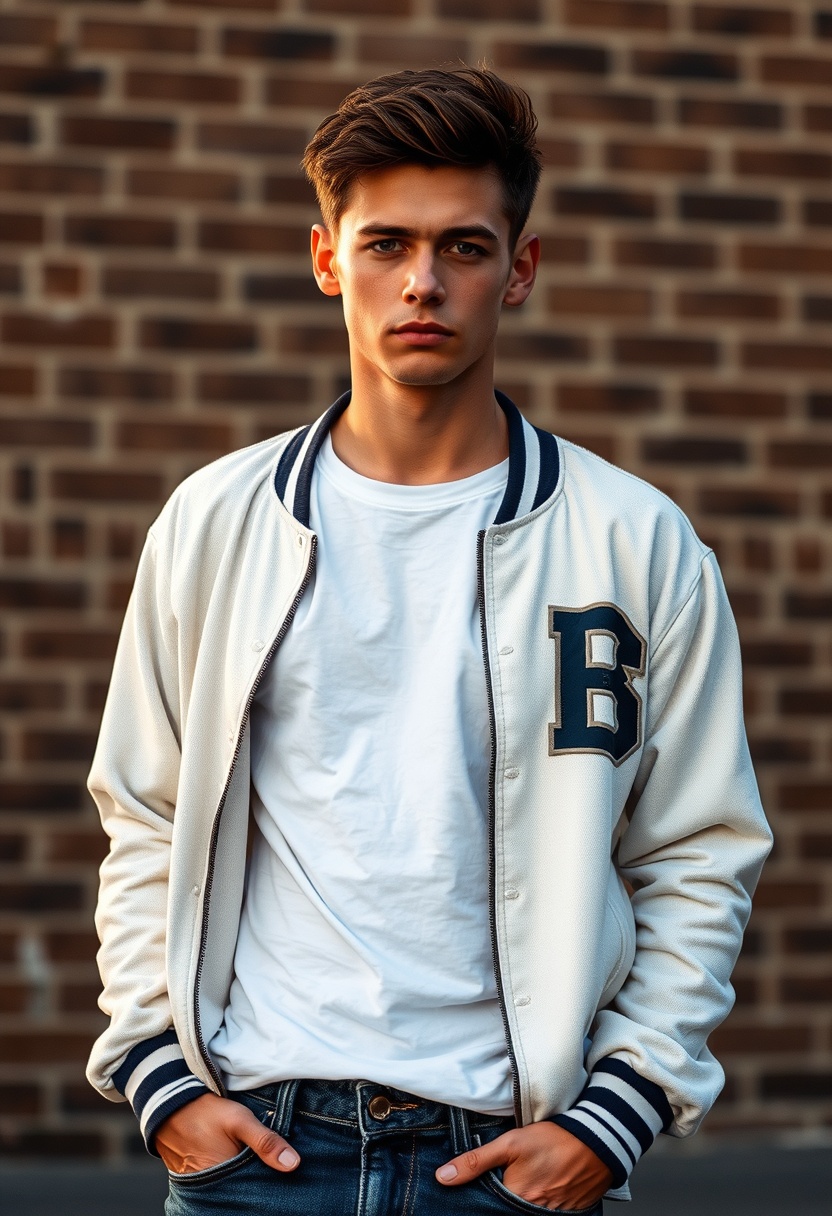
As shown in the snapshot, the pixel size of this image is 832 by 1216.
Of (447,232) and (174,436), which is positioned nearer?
(447,232)

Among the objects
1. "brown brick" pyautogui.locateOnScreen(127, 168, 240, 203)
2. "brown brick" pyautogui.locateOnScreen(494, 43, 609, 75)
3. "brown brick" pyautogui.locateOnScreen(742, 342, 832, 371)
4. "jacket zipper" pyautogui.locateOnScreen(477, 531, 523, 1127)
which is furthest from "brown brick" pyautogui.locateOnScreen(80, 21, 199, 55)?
"jacket zipper" pyautogui.locateOnScreen(477, 531, 523, 1127)

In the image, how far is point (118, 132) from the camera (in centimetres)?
449

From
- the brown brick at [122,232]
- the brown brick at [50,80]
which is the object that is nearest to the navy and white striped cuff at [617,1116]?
the brown brick at [122,232]

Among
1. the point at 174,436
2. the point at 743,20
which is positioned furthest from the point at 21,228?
the point at 743,20

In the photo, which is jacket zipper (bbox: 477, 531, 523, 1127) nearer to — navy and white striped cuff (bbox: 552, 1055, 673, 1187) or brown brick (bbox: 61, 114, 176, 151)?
navy and white striped cuff (bbox: 552, 1055, 673, 1187)

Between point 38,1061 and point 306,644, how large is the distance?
2414mm

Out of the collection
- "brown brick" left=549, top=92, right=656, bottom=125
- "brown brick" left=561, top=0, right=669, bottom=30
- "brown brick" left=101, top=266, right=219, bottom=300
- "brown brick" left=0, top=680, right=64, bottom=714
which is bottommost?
"brown brick" left=0, top=680, right=64, bottom=714

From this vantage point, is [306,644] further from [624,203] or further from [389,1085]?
[624,203]

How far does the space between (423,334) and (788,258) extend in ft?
8.46

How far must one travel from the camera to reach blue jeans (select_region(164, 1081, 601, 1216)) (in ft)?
7.66

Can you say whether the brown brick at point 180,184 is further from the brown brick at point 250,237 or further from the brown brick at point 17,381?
the brown brick at point 17,381

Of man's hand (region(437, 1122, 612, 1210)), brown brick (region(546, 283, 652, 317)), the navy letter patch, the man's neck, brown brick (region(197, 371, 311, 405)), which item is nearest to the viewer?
man's hand (region(437, 1122, 612, 1210))

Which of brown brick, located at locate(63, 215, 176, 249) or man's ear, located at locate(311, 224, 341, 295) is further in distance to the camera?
brown brick, located at locate(63, 215, 176, 249)

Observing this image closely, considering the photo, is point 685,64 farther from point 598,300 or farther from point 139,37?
point 139,37
